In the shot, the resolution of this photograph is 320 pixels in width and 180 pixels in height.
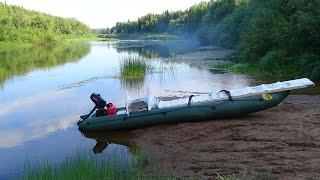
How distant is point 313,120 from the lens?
9.61 m

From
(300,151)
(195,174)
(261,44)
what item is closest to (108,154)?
(195,174)

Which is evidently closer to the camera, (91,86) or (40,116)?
(40,116)

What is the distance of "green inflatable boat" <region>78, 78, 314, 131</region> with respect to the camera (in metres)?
10.5

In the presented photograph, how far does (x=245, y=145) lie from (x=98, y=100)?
445 cm

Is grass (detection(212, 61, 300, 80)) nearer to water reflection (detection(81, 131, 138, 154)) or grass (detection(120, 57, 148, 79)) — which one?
grass (detection(120, 57, 148, 79))

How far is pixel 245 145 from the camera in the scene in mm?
8297

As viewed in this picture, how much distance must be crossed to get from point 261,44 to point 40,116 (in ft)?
45.1

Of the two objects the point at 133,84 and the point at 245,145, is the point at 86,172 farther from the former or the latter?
the point at 133,84

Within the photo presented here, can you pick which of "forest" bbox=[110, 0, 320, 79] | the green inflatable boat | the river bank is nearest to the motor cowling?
the green inflatable boat

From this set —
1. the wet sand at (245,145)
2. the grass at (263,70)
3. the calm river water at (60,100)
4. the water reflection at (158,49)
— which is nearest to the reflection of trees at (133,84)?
the calm river water at (60,100)

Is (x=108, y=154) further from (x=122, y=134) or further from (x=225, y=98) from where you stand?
(x=225, y=98)

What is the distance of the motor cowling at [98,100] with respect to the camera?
11.3 metres

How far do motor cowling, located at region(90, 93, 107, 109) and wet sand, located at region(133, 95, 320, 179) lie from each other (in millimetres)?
1250

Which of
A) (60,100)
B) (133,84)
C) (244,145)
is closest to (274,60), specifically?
(133,84)
